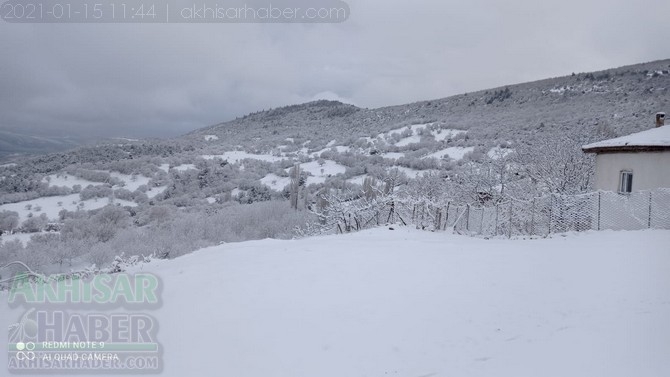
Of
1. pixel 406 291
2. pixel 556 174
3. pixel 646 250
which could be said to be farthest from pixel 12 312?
pixel 556 174

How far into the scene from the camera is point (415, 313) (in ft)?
22.6

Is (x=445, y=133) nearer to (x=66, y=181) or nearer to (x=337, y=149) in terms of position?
(x=337, y=149)

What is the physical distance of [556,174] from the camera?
19.5m

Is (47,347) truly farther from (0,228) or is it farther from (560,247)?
(0,228)

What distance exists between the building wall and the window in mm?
120

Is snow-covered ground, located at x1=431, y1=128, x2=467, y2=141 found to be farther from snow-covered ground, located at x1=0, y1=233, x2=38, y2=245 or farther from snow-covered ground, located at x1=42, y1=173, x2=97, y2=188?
snow-covered ground, located at x1=0, y1=233, x2=38, y2=245

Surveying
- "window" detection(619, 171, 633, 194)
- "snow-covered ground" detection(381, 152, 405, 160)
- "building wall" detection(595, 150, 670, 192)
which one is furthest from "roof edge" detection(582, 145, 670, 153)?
"snow-covered ground" detection(381, 152, 405, 160)

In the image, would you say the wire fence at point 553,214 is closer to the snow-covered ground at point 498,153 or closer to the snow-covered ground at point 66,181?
the snow-covered ground at point 498,153

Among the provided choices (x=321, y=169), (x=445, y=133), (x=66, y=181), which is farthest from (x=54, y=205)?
(x=445, y=133)

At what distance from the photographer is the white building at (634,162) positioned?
47.3 feet

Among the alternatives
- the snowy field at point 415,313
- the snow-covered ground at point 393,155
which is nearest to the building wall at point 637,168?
the snowy field at point 415,313

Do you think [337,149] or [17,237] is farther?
[337,149]

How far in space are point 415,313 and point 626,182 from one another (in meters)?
12.7

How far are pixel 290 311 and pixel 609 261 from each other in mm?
7501
